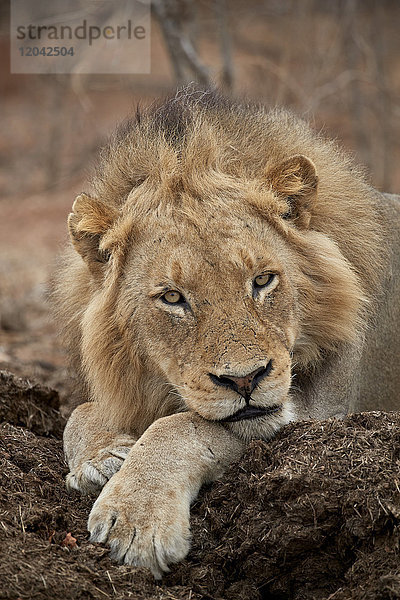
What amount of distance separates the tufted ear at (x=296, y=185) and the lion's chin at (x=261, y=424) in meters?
1.04

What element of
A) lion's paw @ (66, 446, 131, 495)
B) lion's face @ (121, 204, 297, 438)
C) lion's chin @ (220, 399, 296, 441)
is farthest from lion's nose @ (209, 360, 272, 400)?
lion's paw @ (66, 446, 131, 495)

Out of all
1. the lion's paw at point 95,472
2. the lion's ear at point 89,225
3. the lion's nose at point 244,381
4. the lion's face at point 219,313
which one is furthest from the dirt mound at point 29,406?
the lion's nose at point 244,381

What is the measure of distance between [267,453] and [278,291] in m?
0.78

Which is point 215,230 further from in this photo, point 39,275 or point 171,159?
point 39,275

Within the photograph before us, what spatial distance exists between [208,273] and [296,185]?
2.56 ft

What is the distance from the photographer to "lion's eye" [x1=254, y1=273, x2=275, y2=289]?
161 inches

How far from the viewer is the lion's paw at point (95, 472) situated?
4.21 meters

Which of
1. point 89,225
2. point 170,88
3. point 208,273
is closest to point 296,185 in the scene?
point 208,273

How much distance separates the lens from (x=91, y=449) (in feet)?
14.8

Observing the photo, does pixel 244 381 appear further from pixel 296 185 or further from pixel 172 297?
pixel 296 185

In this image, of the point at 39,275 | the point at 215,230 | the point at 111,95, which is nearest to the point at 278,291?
the point at 215,230

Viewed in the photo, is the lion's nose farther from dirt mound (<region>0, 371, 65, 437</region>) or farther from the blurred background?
the blurred background

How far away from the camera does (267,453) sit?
13.0 ft

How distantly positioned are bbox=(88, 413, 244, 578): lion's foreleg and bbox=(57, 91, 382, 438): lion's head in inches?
5.4
